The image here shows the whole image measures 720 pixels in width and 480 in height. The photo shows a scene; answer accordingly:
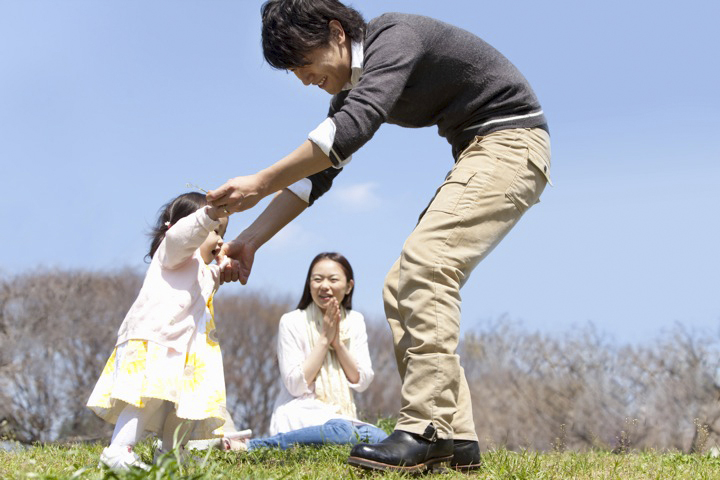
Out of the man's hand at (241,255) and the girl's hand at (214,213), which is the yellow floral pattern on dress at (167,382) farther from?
the girl's hand at (214,213)

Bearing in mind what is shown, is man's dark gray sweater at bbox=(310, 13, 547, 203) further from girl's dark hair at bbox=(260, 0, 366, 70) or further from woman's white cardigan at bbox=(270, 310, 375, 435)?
woman's white cardigan at bbox=(270, 310, 375, 435)

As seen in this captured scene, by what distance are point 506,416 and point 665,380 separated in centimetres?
337

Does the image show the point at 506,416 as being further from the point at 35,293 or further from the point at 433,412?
the point at 433,412

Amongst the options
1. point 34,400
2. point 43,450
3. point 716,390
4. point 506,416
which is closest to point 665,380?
point 716,390

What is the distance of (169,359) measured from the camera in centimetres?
356

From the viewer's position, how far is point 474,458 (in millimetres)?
3309

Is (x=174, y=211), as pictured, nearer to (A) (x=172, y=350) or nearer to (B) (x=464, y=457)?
(A) (x=172, y=350)

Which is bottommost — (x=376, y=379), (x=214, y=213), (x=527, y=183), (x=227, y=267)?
(x=376, y=379)

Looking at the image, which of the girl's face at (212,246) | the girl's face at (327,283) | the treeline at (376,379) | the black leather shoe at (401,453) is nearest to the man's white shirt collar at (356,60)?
the girl's face at (212,246)

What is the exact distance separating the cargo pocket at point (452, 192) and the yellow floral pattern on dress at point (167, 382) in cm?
130

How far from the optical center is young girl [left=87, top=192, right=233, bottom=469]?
136 inches

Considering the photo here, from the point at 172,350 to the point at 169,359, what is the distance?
5 centimetres

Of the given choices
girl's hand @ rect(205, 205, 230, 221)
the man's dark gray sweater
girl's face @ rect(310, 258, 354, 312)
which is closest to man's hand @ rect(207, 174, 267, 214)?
girl's hand @ rect(205, 205, 230, 221)

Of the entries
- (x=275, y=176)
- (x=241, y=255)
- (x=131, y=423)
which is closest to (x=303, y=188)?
(x=241, y=255)
